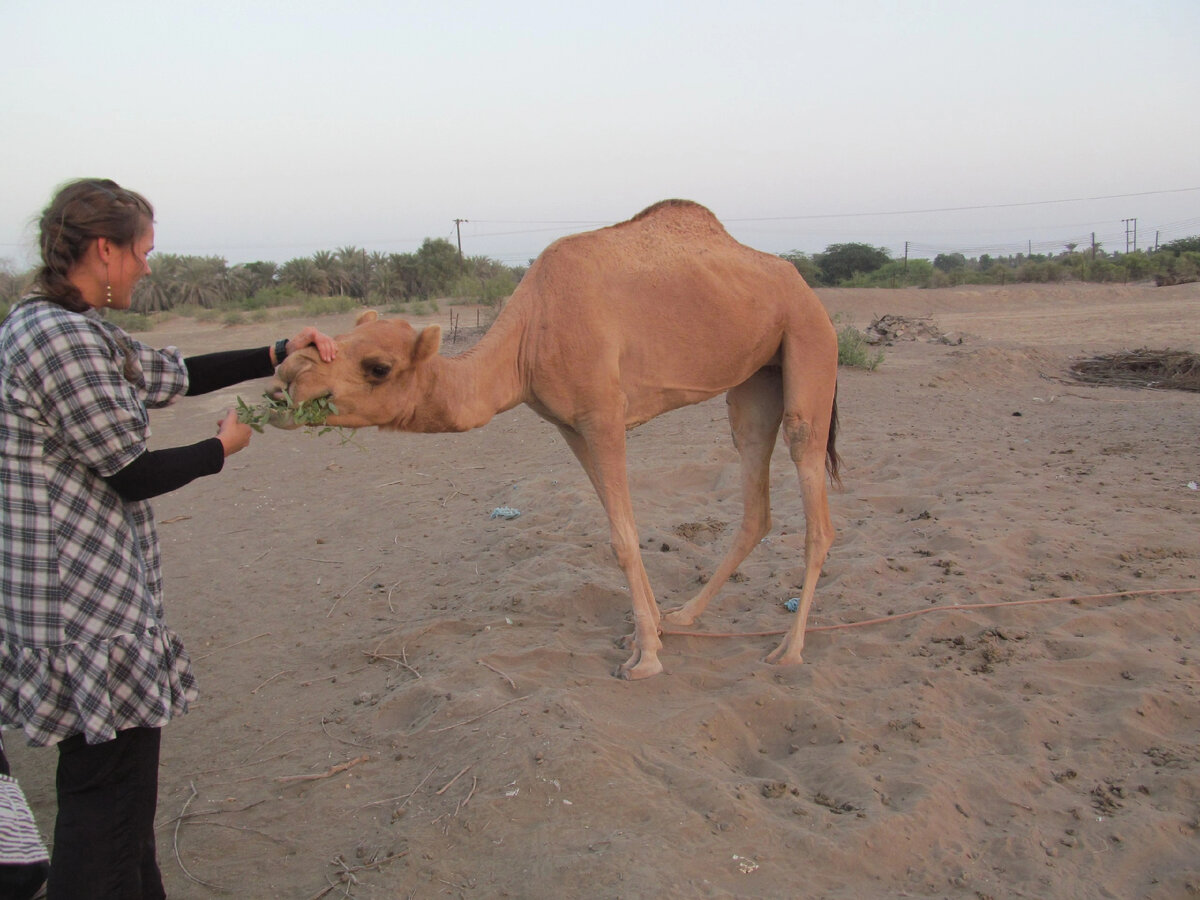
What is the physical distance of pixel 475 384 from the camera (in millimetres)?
4070

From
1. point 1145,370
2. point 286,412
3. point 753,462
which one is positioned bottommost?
point 753,462

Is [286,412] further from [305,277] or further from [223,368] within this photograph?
[305,277]

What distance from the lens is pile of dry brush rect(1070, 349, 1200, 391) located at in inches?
495

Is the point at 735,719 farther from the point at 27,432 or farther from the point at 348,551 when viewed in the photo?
the point at 348,551

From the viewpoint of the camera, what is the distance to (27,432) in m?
2.38

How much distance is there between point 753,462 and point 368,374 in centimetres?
269

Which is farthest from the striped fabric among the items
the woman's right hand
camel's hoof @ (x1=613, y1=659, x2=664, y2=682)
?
camel's hoof @ (x1=613, y1=659, x2=664, y2=682)

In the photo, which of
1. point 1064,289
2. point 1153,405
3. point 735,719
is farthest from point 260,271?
point 735,719

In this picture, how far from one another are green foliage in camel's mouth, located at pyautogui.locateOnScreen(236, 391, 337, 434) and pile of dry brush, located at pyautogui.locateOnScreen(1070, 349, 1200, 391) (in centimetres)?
1290

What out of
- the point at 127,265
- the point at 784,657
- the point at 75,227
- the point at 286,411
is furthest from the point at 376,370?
the point at 784,657

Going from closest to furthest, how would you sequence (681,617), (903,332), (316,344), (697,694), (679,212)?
(316,344)
(697,694)
(679,212)
(681,617)
(903,332)

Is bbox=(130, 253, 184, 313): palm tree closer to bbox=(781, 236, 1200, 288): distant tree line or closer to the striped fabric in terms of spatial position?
bbox=(781, 236, 1200, 288): distant tree line

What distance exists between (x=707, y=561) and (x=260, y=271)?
39.8 metres

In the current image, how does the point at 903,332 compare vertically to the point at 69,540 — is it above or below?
above
